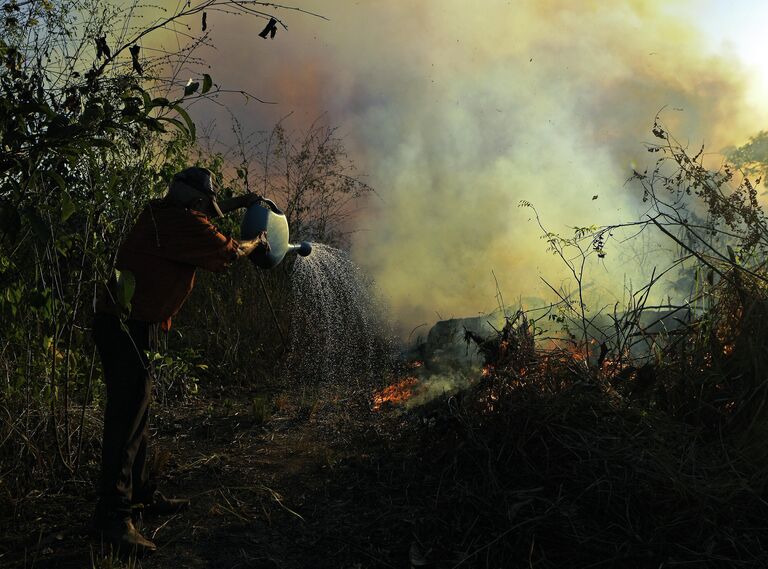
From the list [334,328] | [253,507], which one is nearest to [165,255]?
[253,507]

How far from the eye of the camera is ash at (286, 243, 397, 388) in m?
7.55

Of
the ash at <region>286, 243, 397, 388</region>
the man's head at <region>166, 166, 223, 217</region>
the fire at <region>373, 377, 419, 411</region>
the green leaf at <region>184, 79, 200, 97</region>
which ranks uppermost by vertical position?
the green leaf at <region>184, 79, 200, 97</region>

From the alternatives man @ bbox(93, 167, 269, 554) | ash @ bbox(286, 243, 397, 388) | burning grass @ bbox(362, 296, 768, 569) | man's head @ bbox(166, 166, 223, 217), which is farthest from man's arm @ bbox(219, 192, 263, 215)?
ash @ bbox(286, 243, 397, 388)

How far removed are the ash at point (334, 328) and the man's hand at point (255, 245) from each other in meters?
Result: 3.04

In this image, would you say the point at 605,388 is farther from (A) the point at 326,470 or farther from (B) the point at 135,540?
(B) the point at 135,540

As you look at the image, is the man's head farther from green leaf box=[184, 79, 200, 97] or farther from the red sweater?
green leaf box=[184, 79, 200, 97]

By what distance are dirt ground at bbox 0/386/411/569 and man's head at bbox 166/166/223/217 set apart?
1769 millimetres


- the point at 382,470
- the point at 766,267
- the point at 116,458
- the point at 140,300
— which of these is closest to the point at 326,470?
the point at 382,470

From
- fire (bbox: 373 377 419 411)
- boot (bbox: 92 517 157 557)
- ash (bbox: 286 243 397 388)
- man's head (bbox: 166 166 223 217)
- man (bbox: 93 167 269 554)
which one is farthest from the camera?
ash (bbox: 286 243 397 388)

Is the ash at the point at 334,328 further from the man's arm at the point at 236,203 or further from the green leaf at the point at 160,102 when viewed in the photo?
the green leaf at the point at 160,102

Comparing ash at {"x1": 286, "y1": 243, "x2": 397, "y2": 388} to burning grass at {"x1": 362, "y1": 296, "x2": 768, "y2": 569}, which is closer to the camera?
burning grass at {"x1": 362, "y1": 296, "x2": 768, "y2": 569}

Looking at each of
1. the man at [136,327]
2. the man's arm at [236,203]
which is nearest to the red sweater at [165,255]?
the man at [136,327]

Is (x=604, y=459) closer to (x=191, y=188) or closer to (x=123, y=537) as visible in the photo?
(x=123, y=537)

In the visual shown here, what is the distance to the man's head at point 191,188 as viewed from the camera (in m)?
3.73
